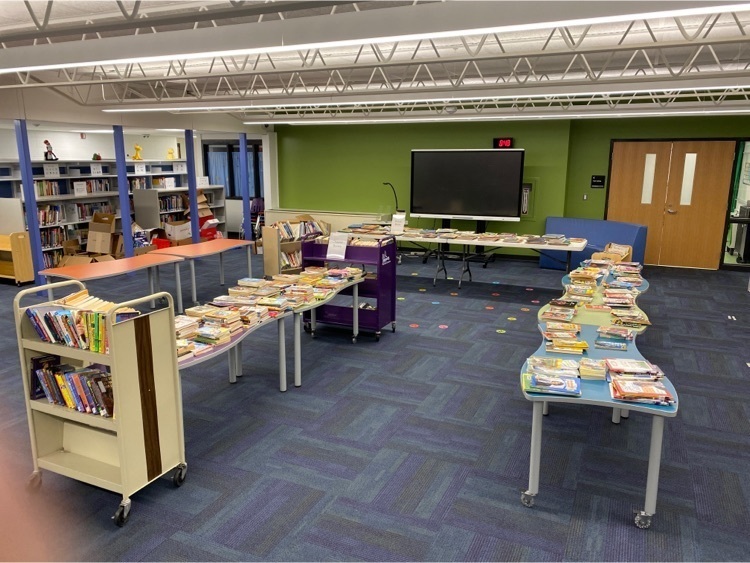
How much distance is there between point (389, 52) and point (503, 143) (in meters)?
5.05

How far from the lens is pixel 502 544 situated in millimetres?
2959

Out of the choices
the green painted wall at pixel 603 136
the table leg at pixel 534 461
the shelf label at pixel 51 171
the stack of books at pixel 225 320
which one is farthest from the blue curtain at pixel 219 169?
the table leg at pixel 534 461

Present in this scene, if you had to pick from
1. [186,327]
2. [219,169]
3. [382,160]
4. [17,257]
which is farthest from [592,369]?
[219,169]

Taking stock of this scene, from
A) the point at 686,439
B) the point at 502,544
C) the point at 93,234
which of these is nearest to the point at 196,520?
the point at 502,544

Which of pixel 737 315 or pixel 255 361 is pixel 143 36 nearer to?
pixel 255 361

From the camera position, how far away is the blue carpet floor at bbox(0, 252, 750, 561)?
9.73 ft

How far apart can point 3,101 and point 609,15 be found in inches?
325

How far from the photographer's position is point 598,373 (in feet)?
11.0

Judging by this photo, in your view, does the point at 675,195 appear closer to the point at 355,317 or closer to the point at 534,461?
the point at 355,317

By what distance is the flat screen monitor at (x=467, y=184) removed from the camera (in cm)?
1060

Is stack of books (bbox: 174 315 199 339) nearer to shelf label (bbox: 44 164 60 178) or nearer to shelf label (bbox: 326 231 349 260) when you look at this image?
shelf label (bbox: 326 231 349 260)

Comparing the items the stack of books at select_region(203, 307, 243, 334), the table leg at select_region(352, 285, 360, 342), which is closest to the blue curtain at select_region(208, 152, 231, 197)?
the table leg at select_region(352, 285, 360, 342)

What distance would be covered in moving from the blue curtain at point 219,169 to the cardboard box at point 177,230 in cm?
350

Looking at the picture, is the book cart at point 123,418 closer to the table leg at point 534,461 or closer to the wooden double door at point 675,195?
the table leg at point 534,461
